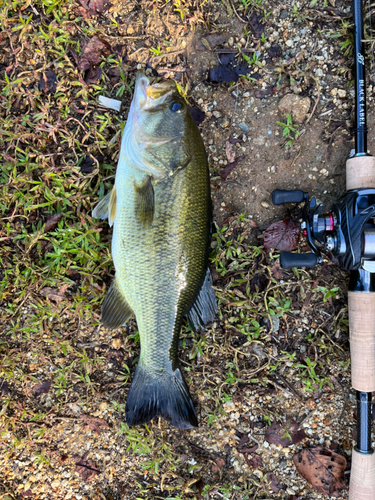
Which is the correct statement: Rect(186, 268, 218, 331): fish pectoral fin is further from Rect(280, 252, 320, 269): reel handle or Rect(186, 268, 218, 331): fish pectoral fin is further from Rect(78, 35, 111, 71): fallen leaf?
Rect(78, 35, 111, 71): fallen leaf

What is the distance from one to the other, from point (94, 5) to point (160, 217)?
197cm

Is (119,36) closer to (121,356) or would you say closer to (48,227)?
(48,227)

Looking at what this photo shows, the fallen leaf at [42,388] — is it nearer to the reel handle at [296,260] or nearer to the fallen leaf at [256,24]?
the reel handle at [296,260]

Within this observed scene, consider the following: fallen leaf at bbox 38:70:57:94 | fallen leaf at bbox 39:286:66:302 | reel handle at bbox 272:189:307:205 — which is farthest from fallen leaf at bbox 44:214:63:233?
reel handle at bbox 272:189:307:205

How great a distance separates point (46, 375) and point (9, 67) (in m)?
2.60

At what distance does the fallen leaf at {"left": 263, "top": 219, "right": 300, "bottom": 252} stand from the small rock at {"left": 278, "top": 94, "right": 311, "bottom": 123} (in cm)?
88

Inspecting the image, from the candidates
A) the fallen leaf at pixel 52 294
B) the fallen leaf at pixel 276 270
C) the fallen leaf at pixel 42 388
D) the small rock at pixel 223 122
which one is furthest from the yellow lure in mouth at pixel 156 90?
the fallen leaf at pixel 42 388

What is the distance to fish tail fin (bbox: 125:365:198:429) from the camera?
A: 2641mm

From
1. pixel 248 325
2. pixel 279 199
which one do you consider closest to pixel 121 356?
pixel 248 325

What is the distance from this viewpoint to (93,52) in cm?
288

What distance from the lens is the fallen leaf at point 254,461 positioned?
2955 millimetres

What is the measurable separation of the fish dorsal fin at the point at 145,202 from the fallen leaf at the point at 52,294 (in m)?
1.09

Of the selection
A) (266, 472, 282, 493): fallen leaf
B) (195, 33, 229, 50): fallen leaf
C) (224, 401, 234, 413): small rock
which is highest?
(195, 33, 229, 50): fallen leaf

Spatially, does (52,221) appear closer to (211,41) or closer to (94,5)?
(94,5)
